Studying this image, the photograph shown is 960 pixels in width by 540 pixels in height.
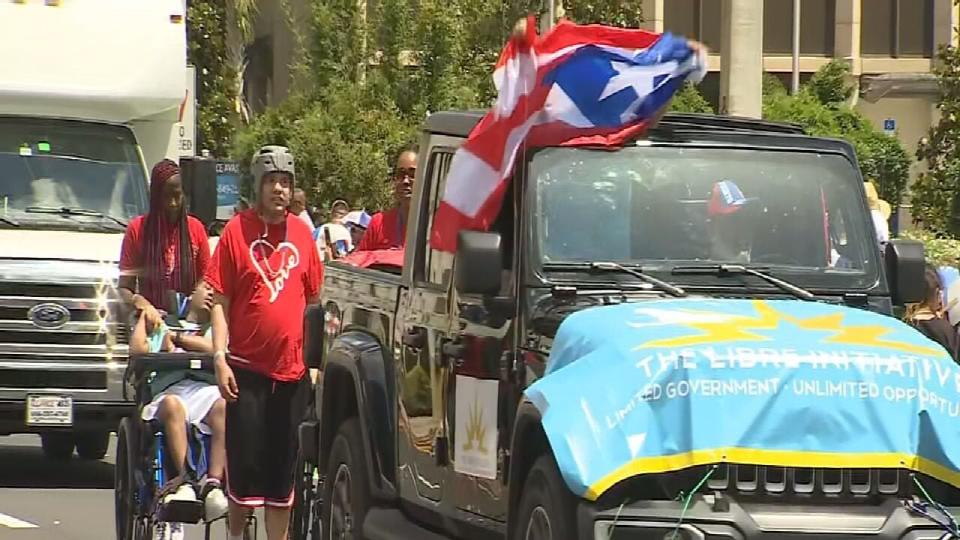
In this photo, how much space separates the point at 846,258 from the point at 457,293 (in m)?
1.54

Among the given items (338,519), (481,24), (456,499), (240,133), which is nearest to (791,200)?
(456,499)

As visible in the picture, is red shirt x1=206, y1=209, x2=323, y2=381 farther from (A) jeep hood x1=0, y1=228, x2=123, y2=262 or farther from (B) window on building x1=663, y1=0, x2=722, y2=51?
(B) window on building x1=663, y1=0, x2=722, y2=51

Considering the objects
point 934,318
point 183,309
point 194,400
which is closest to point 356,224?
point 934,318

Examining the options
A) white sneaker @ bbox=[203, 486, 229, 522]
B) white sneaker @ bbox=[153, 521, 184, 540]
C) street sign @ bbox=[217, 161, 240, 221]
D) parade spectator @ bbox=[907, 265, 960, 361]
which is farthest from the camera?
street sign @ bbox=[217, 161, 240, 221]

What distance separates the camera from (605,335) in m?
6.99

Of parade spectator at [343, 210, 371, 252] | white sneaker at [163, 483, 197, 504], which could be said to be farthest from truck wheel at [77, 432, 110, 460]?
white sneaker at [163, 483, 197, 504]

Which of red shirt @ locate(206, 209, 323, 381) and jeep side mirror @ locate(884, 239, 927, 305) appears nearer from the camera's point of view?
jeep side mirror @ locate(884, 239, 927, 305)

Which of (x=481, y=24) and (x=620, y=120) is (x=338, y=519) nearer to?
(x=620, y=120)

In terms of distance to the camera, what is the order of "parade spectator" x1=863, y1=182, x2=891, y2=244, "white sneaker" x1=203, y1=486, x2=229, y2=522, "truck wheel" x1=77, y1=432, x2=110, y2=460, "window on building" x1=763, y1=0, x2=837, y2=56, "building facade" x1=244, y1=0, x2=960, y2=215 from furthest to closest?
1. "window on building" x1=763, y1=0, x2=837, y2=56
2. "building facade" x1=244, y1=0, x2=960, y2=215
3. "truck wheel" x1=77, y1=432, x2=110, y2=460
4. "white sneaker" x1=203, y1=486, x2=229, y2=522
5. "parade spectator" x1=863, y1=182, x2=891, y2=244

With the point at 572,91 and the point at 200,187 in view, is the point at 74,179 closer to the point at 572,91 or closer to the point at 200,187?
the point at 200,187

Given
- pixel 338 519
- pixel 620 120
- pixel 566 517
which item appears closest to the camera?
pixel 566 517

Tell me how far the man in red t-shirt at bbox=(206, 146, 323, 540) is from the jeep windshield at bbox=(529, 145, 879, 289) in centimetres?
254

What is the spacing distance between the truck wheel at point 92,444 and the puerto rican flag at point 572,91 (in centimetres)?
956

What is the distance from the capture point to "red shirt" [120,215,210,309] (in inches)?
448
